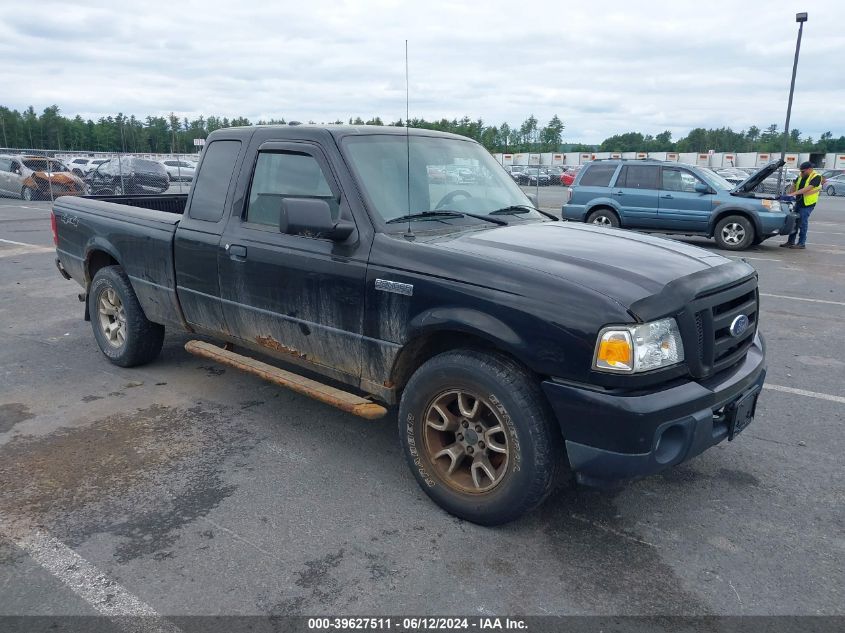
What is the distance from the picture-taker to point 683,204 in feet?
46.3

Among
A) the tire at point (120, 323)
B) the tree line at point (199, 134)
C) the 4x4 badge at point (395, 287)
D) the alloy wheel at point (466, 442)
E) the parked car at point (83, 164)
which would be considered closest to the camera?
the alloy wheel at point (466, 442)

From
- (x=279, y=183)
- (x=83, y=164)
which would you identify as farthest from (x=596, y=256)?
(x=83, y=164)

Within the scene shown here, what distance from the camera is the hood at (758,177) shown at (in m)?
13.0

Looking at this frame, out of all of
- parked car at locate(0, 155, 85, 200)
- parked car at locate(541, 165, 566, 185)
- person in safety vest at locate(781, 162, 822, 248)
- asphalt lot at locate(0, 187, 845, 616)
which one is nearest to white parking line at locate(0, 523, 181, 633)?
asphalt lot at locate(0, 187, 845, 616)

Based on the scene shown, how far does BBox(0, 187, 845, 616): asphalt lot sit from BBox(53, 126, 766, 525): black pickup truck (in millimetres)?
382

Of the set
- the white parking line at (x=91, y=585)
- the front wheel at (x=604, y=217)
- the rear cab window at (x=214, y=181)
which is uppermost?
the rear cab window at (x=214, y=181)

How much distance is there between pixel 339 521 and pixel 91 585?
1.12 metres

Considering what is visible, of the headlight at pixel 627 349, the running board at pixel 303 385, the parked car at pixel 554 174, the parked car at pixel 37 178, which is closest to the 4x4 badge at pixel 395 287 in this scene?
the running board at pixel 303 385

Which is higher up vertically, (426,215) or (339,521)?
(426,215)

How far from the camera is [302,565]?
296 centimetres

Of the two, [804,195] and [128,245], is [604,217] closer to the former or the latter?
[804,195]

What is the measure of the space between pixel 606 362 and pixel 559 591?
0.99 meters

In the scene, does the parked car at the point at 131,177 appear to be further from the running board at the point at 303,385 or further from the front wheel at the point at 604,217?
the running board at the point at 303,385

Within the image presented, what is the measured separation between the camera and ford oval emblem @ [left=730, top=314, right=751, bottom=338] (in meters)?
3.26
